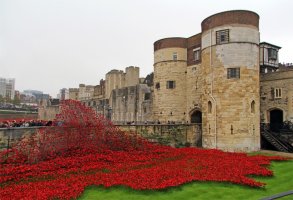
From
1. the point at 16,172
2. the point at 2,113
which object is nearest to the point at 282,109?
the point at 16,172

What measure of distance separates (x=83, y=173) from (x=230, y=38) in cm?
1592

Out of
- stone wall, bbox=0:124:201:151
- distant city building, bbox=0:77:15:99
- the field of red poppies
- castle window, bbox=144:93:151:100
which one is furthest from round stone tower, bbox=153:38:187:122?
distant city building, bbox=0:77:15:99

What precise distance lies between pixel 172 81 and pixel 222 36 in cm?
827

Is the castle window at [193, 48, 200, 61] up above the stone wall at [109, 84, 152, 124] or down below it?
above

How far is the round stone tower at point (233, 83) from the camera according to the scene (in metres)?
21.9

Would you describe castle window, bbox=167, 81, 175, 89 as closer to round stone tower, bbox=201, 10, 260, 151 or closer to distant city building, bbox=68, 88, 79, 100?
round stone tower, bbox=201, 10, 260, 151

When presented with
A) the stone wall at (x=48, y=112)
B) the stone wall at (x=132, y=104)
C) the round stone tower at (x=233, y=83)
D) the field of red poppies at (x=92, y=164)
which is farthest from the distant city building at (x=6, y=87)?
the field of red poppies at (x=92, y=164)

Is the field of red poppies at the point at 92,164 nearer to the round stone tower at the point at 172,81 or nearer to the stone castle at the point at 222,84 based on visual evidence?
the stone castle at the point at 222,84

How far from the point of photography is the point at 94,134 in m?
17.2

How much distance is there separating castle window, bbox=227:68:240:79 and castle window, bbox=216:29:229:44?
2.31 meters

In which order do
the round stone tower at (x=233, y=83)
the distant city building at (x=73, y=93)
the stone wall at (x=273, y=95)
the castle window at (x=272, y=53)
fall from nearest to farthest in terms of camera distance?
1. the round stone tower at (x=233, y=83)
2. the stone wall at (x=273, y=95)
3. the castle window at (x=272, y=53)
4. the distant city building at (x=73, y=93)

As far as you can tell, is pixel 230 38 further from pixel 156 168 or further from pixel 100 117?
pixel 156 168

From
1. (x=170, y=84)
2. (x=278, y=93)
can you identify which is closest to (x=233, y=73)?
(x=278, y=93)

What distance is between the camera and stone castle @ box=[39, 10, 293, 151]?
2205cm
